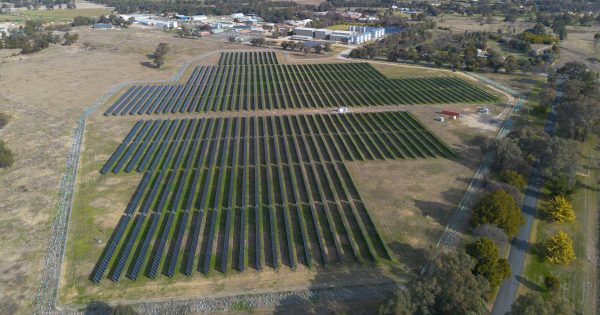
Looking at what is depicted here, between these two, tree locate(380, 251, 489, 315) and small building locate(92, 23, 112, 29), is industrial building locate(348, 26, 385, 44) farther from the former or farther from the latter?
tree locate(380, 251, 489, 315)

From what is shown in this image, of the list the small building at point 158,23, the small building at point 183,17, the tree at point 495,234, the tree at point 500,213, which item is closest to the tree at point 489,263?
the tree at point 495,234

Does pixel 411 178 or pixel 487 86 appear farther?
pixel 487 86

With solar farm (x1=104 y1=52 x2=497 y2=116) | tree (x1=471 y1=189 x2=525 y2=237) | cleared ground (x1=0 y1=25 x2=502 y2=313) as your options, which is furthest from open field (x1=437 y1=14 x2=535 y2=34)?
tree (x1=471 y1=189 x2=525 y2=237)

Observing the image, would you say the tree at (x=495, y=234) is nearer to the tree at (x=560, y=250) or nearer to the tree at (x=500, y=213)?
the tree at (x=500, y=213)

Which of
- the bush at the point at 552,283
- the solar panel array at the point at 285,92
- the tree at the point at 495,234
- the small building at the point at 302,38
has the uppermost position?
the small building at the point at 302,38

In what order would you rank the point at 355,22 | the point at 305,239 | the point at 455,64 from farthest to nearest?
1. the point at 355,22
2. the point at 455,64
3. the point at 305,239

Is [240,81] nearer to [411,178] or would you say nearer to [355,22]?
[411,178]

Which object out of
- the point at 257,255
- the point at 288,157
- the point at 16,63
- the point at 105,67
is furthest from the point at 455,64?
the point at 16,63
